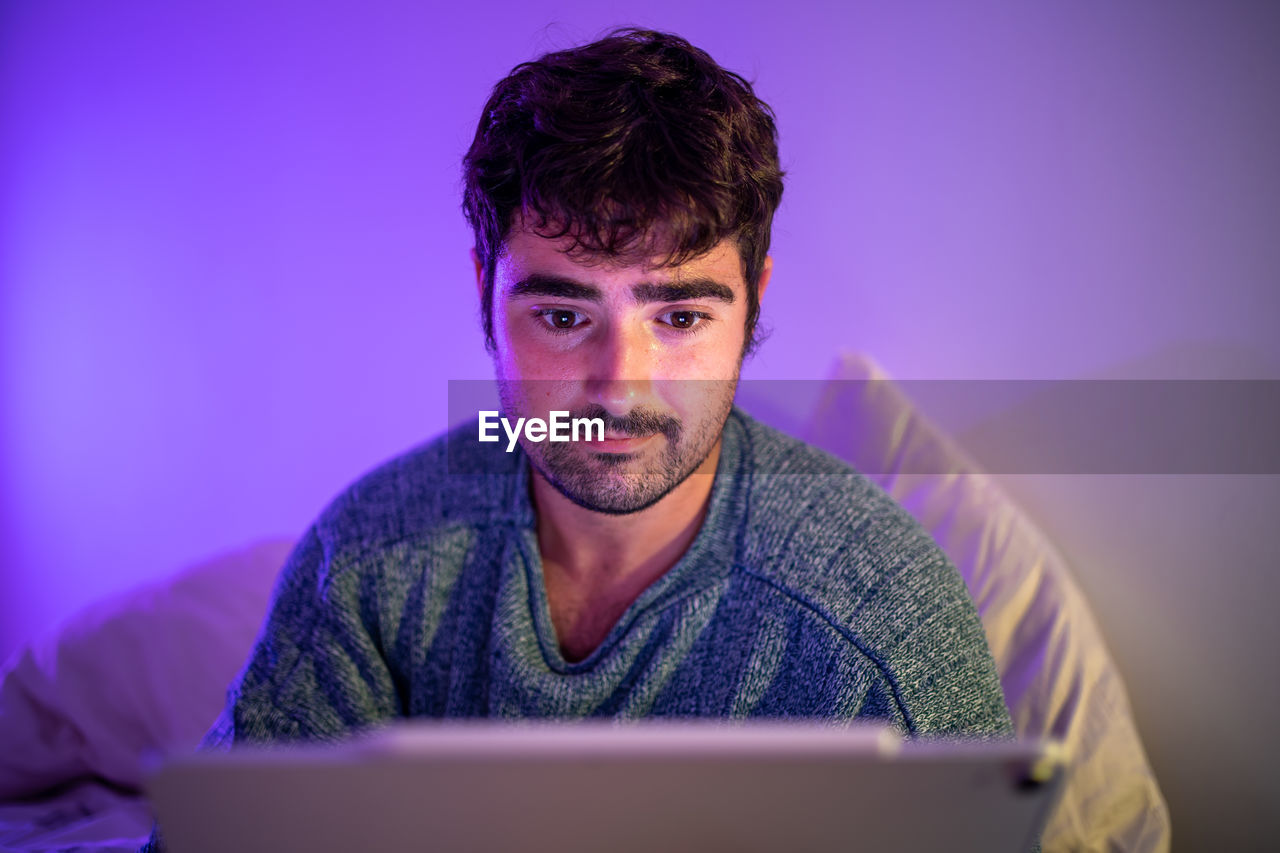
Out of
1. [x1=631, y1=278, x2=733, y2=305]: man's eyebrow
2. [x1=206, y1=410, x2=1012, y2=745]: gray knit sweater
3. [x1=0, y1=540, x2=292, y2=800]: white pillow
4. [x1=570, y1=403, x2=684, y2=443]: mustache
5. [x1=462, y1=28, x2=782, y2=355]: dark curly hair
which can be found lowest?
[x1=0, y1=540, x2=292, y2=800]: white pillow

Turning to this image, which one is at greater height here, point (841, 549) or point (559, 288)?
point (559, 288)

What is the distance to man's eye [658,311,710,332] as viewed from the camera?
0.90 metres

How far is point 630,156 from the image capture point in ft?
2.85

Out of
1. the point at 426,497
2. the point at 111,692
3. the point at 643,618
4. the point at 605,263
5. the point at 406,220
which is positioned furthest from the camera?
the point at 406,220

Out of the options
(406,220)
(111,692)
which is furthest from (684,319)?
(111,692)

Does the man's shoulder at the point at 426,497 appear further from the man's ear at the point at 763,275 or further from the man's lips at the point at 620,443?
the man's ear at the point at 763,275

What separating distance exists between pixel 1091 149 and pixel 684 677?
0.89 meters

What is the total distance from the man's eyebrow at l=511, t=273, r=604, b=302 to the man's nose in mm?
43

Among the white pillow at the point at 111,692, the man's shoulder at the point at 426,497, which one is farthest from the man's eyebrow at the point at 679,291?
the white pillow at the point at 111,692

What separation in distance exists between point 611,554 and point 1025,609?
1.89 ft

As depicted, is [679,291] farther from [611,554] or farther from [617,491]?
[611,554]

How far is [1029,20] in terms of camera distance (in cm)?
119

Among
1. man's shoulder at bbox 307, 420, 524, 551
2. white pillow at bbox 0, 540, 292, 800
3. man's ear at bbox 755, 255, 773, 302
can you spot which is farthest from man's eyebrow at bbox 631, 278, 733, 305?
white pillow at bbox 0, 540, 292, 800

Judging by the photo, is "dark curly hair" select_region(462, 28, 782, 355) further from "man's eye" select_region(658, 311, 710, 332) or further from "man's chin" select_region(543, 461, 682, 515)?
"man's chin" select_region(543, 461, 682, 515)
